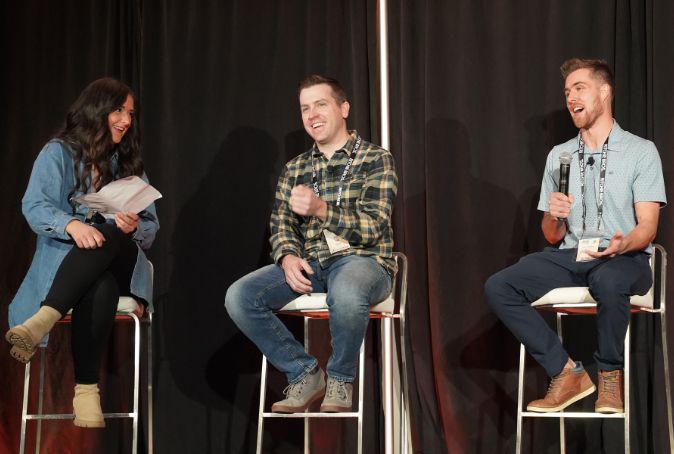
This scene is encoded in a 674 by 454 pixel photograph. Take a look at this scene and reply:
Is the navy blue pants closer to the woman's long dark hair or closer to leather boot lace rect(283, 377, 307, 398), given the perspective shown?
leather boot lace rect(283, 377, 307, 398)

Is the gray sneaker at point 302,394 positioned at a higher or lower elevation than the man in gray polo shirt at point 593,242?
lower

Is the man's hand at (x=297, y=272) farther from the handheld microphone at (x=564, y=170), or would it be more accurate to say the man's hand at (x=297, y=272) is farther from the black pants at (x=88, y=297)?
the handheld microphone at (x=564, y=170)

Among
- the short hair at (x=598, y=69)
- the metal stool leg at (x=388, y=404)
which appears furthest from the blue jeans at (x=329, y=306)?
the short hair at (x=598, y=69)

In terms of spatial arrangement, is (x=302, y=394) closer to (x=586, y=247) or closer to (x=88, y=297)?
(x=88, y=297)

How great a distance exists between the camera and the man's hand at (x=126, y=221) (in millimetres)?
3004

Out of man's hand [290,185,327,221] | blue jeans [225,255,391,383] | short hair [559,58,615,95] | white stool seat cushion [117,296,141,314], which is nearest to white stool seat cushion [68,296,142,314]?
white stool seat cushion [117,296,141,314]

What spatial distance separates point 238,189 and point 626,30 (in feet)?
6.20

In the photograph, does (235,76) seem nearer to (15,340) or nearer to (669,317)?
(15,340)

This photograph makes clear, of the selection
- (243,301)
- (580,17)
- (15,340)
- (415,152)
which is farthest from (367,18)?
(15,340)

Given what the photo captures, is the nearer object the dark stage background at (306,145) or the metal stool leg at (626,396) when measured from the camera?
the metal stool leg at (626,396)

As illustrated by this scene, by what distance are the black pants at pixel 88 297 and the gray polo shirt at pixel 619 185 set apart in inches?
67.2

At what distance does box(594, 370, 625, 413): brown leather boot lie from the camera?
109 inches

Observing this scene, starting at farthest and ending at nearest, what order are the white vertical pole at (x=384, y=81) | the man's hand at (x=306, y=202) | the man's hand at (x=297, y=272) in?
the white vertical pole at (x=384, y=81) → the man's hand at (x=297, y=272) → the man's hand at (x=306, y=202)

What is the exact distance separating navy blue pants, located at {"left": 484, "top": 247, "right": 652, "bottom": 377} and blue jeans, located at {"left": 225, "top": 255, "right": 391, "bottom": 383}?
452 millimetres
